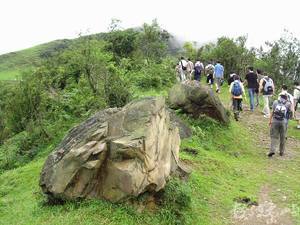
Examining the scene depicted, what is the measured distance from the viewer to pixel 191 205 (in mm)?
11516

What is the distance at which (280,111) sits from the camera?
640 inches

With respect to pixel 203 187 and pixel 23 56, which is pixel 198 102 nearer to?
pixel 203 187

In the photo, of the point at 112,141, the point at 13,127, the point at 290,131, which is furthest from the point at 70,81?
the point at 112,141

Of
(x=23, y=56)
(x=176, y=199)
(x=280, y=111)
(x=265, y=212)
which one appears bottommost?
(x=23, y=56)

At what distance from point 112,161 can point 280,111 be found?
25.2 ft

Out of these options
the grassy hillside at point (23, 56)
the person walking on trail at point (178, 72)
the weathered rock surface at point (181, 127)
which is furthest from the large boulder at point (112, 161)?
the grassy hillside at point (23, 56)

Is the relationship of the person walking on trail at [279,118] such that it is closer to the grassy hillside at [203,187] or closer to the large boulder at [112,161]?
the grassy hillside at [203,187]

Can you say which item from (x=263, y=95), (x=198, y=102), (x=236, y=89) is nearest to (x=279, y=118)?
(x=198, y=102)

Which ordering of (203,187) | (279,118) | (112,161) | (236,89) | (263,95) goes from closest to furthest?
(112,161)
(203,187)
(279,118)
(236,89)
(263,95)

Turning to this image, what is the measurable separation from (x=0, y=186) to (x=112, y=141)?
5.37 meters

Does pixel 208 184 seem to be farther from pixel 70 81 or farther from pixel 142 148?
pixel 70 81

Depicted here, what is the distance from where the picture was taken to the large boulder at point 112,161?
10.4 metres

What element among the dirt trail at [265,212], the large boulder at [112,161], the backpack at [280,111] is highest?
the large boulder at [112,161]

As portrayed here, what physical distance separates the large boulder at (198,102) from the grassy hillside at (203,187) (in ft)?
1.32
